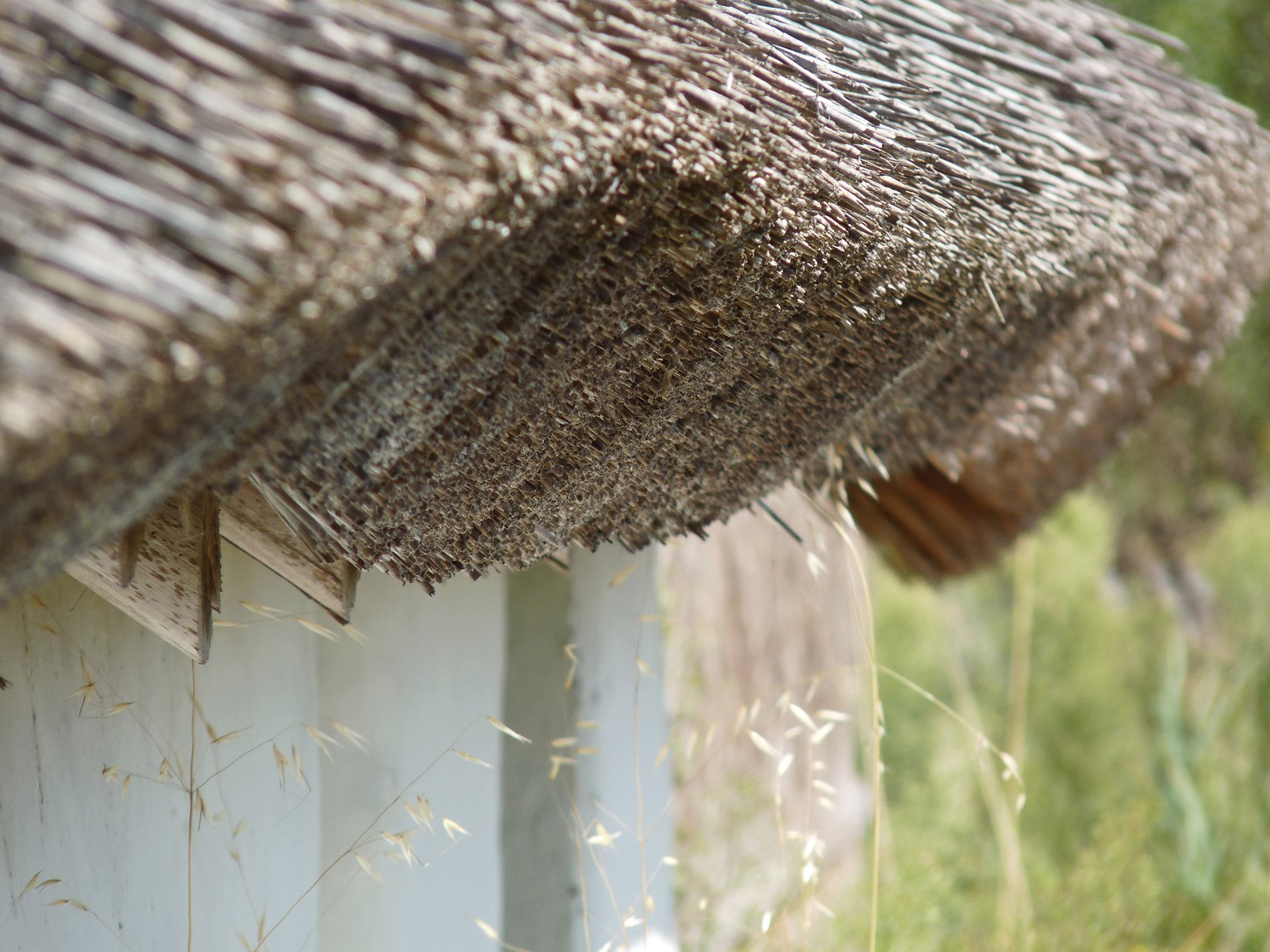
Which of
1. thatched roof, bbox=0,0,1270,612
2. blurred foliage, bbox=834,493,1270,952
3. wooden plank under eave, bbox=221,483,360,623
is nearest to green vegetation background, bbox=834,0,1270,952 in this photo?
blurred foliage, bbox=834,493,1270,952

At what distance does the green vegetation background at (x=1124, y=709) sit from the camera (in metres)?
2.79

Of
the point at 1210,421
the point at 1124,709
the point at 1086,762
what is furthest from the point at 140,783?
the point at 1210,421

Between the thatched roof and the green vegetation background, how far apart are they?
714mm

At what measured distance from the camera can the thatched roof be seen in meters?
0.57

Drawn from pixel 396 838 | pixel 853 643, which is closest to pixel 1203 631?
pixel 853 643

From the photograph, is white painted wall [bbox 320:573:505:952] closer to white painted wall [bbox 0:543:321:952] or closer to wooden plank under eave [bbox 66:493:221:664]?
white painted wall [bbox 0:543:321:952]

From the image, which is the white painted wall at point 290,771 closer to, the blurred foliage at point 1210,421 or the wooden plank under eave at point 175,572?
the wooden plank under eave at point 175,572

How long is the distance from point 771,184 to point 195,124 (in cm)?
48

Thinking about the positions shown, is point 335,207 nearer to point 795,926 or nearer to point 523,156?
point 523,156

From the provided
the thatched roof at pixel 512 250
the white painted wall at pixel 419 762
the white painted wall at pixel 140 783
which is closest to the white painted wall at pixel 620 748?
the white painted wall at pixel 419 762

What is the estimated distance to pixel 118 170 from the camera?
1.90 ft

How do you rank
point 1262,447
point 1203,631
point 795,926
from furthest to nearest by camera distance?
point 1262,447, point 1203,631, point 795,926

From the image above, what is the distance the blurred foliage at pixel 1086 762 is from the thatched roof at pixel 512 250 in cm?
136

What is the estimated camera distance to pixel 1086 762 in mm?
3896
